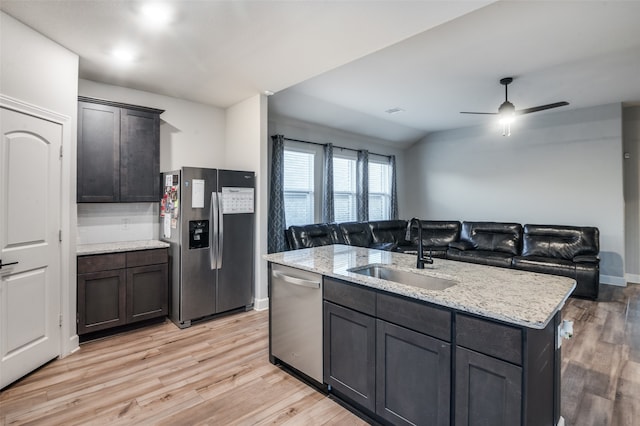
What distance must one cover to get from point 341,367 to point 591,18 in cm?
348

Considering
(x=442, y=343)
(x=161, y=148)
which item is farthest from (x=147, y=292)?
(x=442, y=343)

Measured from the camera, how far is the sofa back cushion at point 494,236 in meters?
5.59

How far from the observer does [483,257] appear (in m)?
5.24

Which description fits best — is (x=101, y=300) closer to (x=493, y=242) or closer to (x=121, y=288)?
(x=121, y=288)

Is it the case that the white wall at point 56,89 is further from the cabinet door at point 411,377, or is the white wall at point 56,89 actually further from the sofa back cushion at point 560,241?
the sofa back cushion at point 560,241

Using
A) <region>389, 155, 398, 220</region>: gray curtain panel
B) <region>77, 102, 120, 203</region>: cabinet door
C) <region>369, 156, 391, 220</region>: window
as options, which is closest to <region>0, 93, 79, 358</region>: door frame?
<region>77, 102, 120, 203</region>: cabinet door

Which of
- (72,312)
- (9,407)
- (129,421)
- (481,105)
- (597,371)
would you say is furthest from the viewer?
(481,105)

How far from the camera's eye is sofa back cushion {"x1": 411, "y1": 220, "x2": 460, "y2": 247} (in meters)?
6.25

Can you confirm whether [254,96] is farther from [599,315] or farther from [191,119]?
[599,315]

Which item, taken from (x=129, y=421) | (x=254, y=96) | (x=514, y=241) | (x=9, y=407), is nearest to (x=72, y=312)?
(x=9, y=407)

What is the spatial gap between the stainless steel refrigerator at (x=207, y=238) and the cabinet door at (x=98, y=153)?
0.54 m

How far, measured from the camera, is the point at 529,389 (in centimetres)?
133

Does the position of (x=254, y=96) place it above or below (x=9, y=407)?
above

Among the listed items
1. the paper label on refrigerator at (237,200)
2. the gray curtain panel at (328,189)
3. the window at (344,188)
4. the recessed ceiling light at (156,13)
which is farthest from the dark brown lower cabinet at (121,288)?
the window at (344,188)
